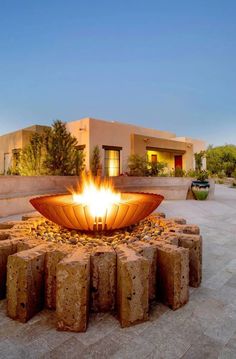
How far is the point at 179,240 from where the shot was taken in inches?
90.6

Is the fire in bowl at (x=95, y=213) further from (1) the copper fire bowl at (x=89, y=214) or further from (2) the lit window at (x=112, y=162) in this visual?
(2) the lit window at (x=112, y=162)

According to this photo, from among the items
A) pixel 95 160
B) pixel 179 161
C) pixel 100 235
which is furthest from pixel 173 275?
pixel 179 161

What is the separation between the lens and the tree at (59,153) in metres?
8.20

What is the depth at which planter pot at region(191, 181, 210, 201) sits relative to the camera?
9602mm

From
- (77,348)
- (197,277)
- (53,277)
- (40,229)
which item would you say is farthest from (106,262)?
(40,229)

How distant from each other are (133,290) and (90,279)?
→ 0.38 m

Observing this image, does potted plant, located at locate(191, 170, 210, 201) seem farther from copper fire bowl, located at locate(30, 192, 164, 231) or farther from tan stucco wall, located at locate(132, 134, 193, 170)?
copper fire bowl, located at locate(30, 192, 164, 231)

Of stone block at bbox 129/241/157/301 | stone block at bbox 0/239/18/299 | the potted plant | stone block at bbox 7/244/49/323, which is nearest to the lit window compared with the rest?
the potted plant

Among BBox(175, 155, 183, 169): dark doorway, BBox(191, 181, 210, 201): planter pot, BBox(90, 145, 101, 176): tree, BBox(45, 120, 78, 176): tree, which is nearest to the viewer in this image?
BBox(45, 120, 78, 176): tree

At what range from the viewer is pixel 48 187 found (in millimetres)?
6531

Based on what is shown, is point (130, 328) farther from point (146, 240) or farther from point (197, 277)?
point (197, 277)

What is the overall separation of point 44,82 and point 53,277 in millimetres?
48535

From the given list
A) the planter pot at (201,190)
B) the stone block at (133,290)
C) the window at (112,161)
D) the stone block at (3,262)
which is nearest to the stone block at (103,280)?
the stone block at (133,290)

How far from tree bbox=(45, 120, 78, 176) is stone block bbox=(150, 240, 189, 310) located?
22.1 feet
